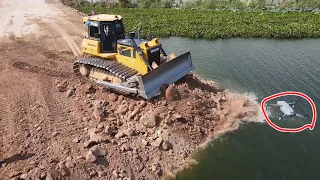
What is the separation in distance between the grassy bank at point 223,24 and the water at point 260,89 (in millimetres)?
1534

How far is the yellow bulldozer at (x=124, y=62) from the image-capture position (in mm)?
11719

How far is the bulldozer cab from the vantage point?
13.1 m

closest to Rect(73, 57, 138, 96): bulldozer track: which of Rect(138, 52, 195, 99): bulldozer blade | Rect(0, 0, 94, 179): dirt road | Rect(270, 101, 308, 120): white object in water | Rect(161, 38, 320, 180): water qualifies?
Rect(138, 52, 195, 99): bulldozer blade

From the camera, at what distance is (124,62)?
42.4 feet

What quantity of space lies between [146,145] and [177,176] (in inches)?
59.7

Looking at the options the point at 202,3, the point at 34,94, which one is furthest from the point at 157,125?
the point at 202,3

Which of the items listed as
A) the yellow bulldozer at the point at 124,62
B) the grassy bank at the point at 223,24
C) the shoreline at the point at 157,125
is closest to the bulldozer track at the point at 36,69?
the yellow bulldozer at the point at 124,62

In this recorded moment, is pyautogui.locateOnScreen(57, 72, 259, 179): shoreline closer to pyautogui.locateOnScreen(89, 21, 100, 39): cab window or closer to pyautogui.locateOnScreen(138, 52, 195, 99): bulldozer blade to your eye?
pyautogui.locateOnScreen(138, 52, 195, 99): bulldozer blade

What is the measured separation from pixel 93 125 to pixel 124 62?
348cm

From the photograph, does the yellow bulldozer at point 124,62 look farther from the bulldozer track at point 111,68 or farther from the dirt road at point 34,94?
the dirt road at point 34,94

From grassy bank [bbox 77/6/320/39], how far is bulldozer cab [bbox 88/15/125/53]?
43.8 ft

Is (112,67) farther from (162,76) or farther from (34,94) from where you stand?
(34,94)

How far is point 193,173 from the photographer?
9391 millimetres

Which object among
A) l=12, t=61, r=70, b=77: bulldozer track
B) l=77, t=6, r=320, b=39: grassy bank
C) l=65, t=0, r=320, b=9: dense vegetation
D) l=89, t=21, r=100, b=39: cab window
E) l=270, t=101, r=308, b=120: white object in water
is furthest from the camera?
l=65, t=0, r=320, b=9: dense vegetation
